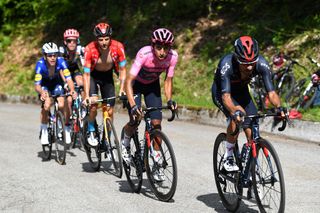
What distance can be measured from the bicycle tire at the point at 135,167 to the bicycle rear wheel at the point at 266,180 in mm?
2047

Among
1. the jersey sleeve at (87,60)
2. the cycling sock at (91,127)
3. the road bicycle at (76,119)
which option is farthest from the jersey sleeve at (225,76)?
the road bicycle at (76,119)

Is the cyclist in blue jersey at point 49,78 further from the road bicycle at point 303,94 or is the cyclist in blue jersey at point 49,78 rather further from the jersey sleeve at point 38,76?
the road bicycle at point 303,94

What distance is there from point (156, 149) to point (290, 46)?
10130 mm

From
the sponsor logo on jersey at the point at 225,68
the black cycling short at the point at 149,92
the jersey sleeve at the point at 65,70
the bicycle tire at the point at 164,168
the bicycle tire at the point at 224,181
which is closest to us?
the sponsor logo on jersey at the point at 225,68

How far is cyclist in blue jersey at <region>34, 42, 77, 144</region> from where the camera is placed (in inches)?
420

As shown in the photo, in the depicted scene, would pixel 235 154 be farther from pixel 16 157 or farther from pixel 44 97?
pixel 16 157

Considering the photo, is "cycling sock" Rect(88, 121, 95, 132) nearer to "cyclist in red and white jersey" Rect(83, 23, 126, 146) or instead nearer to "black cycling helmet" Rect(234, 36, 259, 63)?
"cyclist in red and white jersey" Rect(83, 23, 126, 146)

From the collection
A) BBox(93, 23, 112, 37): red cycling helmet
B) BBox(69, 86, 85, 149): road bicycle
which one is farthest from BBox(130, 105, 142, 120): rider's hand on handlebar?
BBox(69, 86, 85, 149): road bicycle

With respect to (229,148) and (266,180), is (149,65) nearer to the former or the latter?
(229,148)

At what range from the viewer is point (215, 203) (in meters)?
7.62

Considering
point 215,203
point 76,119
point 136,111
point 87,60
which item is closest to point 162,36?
point 136,111

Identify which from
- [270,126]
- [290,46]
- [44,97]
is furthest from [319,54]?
[44,97]

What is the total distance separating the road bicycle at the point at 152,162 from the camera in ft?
24.4

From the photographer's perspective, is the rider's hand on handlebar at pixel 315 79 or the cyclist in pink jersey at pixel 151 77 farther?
the rider's hand on handlebar at pixel 315 79
